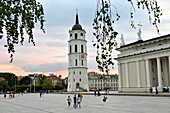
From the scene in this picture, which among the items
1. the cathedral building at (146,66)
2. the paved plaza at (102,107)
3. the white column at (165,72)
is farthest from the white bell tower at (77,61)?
the paved plaza at (102,107)

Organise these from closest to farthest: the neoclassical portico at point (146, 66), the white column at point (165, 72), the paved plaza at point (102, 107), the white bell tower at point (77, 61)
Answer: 1. the paved plaza at point (102, 107)
2. the neoclassical portico at point (146, 66)
3. the white column at point (165, 72)
4. the white bell tower at point (77, 61)

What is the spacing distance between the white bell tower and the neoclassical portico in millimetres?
30115

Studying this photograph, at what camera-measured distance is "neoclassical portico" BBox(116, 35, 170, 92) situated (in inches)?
1762

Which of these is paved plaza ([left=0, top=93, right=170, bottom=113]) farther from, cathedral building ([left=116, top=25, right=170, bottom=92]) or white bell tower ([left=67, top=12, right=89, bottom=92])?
white bell tower ([left=67, top=12, right=89, bottom=92])

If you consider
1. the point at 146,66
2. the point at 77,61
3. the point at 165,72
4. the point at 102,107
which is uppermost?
the point at 77,61

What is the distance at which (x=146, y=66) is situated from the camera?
46938 mm

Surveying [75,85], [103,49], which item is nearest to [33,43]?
[103,49]

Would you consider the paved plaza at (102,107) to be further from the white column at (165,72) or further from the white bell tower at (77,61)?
the white bell tower at (77,61)

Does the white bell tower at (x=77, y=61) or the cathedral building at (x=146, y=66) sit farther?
the white bell tower at (x=77, y=61)

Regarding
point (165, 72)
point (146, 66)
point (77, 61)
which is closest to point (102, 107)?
point (146, 66)

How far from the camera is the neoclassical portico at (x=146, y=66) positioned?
4475 cm

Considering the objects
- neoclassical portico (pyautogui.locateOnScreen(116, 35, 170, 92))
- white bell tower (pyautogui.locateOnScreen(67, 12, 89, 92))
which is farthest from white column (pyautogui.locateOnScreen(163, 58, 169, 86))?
white bell tower (pyautogui.locateOnScreen(67, 12, 89, 92))

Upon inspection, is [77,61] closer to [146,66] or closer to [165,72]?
[146,66]

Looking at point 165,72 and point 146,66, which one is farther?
point 165,72
